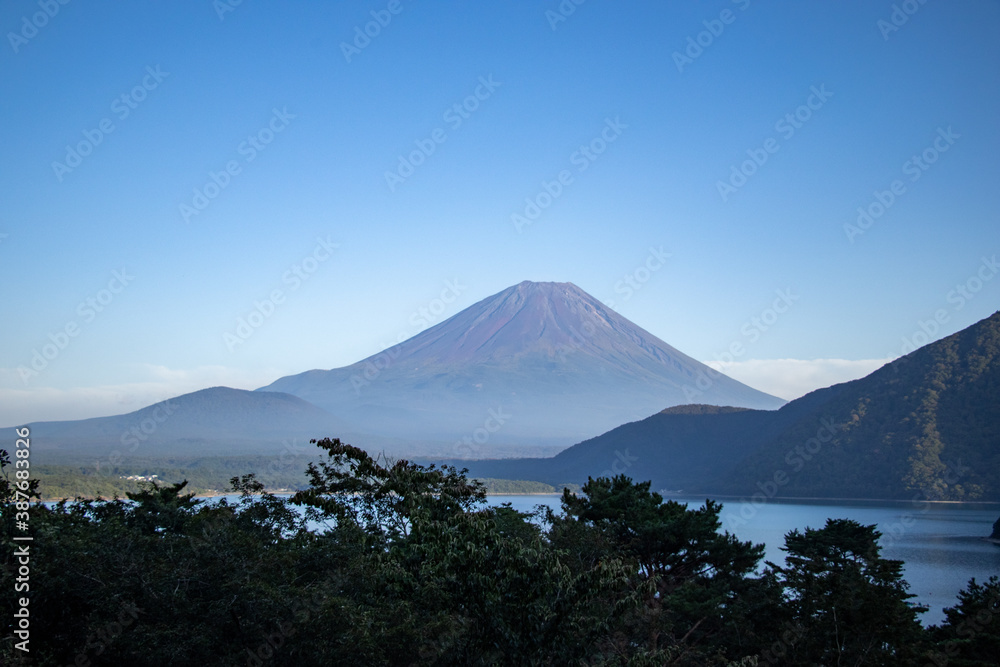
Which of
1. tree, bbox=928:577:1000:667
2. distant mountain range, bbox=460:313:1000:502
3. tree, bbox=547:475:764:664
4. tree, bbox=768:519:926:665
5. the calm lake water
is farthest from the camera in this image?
distant mountain range, bbox=460:313:1000:502

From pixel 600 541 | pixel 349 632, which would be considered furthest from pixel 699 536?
pixel 349 632

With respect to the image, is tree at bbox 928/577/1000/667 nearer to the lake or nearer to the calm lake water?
the lake

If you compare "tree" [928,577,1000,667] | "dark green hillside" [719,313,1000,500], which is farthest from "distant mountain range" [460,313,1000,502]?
"tree" [928,577,1000,667]

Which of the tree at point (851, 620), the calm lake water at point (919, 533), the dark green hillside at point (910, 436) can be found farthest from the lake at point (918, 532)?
the tree at point (851, 620)

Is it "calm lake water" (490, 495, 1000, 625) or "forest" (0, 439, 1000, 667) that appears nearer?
"forest" (0, 439, 1000, 667)

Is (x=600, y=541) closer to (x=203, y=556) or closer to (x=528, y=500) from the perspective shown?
(x=203, y=556)

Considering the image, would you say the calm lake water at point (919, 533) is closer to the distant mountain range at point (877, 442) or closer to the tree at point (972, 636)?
the distant mountain range at point (877, 442)
